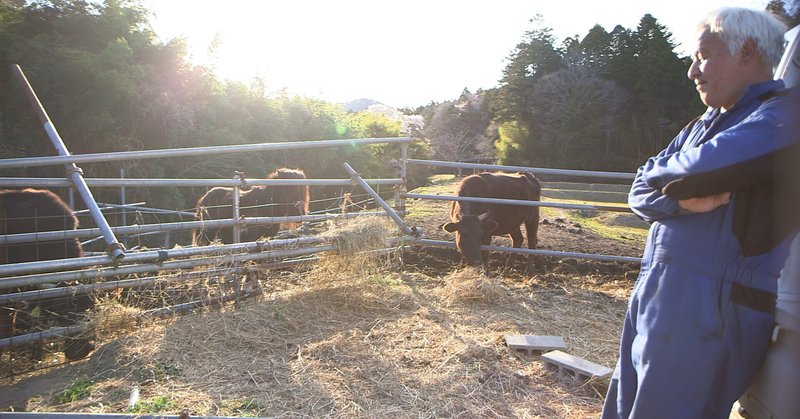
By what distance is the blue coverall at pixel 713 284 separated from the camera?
157 centimetres

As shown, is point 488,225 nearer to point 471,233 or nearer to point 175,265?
point 471,233

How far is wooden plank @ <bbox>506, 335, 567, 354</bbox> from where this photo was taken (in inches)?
148

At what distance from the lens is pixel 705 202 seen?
1.63 m

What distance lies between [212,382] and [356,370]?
0.96 metres

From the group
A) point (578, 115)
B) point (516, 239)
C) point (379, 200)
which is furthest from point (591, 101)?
point (379, 200)

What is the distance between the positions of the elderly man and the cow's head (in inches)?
189

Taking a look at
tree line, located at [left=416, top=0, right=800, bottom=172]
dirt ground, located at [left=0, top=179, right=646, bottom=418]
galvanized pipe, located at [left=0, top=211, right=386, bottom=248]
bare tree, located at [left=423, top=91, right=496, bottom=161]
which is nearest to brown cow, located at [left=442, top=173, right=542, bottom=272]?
dirt ground, located at [left=0, top=179, right=646, bottom=418]

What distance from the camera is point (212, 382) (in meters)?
3.27

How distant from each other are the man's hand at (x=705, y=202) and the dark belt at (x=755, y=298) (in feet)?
0.87

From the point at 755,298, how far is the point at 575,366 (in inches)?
72.5

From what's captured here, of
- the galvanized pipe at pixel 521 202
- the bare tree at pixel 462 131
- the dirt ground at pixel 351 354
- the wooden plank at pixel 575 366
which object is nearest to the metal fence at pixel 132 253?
the galvanized pipe at pixel 521 202

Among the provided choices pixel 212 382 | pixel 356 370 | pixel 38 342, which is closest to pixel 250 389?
pixel 212 382

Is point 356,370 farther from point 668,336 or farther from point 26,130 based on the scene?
point 26,130

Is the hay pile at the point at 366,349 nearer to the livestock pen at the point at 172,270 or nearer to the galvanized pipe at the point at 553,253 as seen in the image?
the livestock pen at the point at 172,270
